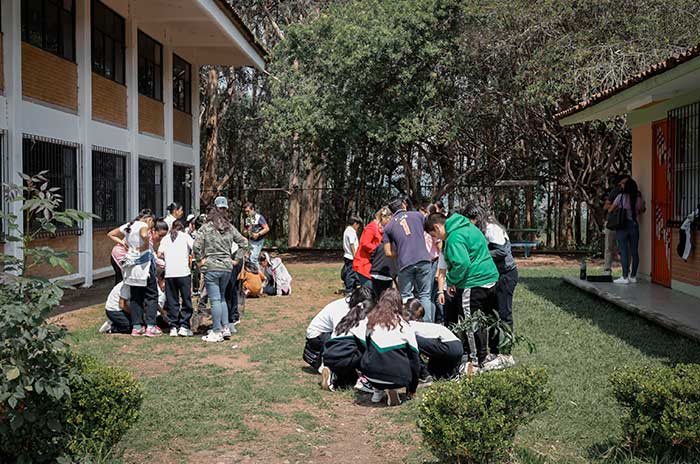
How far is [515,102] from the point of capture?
22.0 meters

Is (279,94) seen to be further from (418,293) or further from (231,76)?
(418,293)

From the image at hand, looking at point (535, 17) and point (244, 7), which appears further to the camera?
point (244, 7)

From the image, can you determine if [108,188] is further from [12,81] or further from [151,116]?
[12,81]

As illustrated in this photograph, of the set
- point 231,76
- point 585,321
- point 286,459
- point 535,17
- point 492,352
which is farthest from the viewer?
point 231,76

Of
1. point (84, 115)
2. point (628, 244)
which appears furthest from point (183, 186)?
point (628, 244)

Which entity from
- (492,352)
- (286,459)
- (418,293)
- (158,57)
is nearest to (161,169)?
(158,57)

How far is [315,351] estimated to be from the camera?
841 centimetres

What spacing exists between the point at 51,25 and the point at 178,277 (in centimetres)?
715

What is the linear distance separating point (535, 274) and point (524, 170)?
8.15m

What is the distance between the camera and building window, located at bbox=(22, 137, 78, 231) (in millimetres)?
13883

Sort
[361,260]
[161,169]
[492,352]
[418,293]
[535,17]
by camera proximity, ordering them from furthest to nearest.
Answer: [161,169] < [535,17] < [361,260] < [418,293] < [492,352]

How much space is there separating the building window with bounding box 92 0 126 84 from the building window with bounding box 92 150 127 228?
180 cm

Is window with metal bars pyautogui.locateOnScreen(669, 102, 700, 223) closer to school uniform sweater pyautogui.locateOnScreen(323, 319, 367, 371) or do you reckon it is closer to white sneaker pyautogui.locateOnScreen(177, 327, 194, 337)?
school uniform sweater pyautogui.locateOnScreen(323, 319, 367, 371)

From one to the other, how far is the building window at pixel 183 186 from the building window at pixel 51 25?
757 cm
